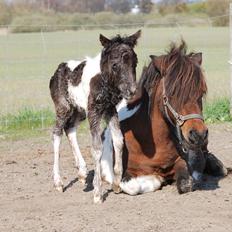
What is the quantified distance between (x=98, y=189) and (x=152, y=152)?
2.30 ft

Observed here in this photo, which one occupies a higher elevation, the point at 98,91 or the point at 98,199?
the point at 98,91

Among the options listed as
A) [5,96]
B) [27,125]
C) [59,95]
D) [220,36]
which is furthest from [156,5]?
[59,95]

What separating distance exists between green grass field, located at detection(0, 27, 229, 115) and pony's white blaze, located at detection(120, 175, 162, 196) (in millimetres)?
5168

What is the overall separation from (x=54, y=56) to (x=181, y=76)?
21.8 metres

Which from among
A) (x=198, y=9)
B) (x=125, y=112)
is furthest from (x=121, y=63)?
(x=198, y=9)

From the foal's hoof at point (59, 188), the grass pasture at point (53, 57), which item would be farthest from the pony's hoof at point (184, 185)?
the grass pasture at point (53, 57)

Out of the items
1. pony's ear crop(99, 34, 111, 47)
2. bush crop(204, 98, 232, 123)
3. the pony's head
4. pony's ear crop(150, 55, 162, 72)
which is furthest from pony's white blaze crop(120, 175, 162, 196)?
bush crop(204, 98, 232, 123)

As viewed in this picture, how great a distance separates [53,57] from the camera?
2652cm

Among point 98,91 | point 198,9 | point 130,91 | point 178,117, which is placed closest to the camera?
point 130,91

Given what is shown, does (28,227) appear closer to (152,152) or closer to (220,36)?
(152,152)

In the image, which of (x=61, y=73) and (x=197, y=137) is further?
(x=61, y=73)

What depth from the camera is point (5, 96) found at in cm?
1653

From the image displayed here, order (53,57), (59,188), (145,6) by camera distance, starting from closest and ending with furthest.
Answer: (59,188) → (53,57) → (145,6)

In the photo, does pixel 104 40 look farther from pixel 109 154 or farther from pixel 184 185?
pixel 184 185
